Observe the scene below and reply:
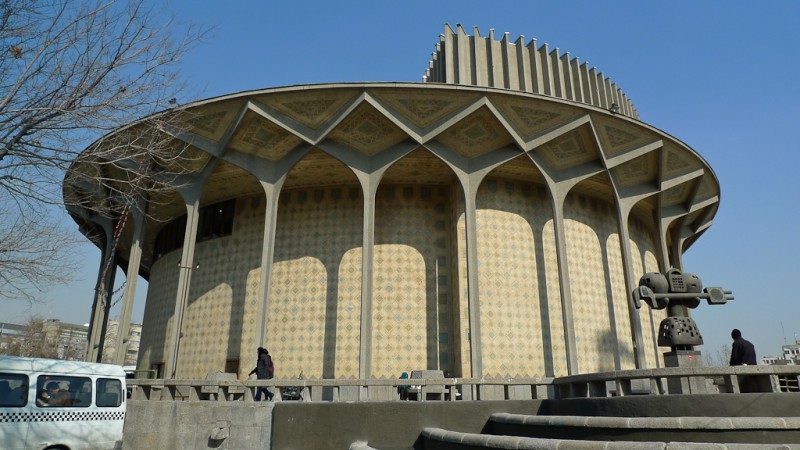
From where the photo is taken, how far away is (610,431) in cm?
778

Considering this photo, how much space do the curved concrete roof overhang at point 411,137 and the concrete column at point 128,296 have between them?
1.74 meters

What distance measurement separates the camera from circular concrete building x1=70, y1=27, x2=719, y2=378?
18.4 meters

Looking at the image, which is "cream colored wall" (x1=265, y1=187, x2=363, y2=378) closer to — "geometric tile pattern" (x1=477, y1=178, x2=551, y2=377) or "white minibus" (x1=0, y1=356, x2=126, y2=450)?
"geometric tile pattern" (x1=477, y1=178, x2=551, y2=377)

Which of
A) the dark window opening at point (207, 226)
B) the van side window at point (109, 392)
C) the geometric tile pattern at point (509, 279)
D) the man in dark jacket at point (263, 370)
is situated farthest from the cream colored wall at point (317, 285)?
the van side window at point (109, 392)

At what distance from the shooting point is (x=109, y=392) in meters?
10.6

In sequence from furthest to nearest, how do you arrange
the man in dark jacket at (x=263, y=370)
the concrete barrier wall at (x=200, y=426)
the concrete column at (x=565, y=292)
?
the concrete column at (x=565, y=292), the man in dark jacket at (x=263, y=370), the concrete barrier wall at (x=200, y=426)

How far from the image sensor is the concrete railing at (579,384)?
27.0 ft

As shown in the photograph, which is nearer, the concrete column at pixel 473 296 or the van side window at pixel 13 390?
the van side window at pixel 13 390

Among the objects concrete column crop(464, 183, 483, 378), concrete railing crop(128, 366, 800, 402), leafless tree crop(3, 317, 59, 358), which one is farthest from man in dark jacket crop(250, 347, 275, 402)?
leafless tree crop(3, 317, 59, 358)

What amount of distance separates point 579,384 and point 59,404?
9.94m

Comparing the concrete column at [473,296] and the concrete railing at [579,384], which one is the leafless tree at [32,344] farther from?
the concrete column at [473,296]

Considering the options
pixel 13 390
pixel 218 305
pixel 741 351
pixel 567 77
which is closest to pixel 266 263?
pixel 218 305

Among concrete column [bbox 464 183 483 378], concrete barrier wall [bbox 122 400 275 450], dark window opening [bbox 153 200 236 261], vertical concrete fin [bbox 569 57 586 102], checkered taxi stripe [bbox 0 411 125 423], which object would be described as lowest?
concrete barrier wall [bbox 122 400 275 450]

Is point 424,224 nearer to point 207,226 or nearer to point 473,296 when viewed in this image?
point 473,296
